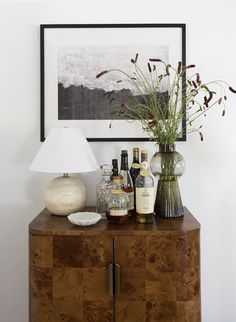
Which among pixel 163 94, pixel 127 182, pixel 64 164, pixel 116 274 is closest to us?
pixel 116 274

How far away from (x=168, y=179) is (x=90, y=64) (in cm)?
77

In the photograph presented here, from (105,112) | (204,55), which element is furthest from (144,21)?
(105,112)

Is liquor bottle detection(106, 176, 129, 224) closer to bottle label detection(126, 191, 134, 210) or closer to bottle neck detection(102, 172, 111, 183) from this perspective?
bottle label detection(126, 191, 134, 210)

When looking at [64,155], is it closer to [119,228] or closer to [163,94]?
[119,228]

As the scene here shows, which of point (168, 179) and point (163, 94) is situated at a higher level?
point (163, 94)

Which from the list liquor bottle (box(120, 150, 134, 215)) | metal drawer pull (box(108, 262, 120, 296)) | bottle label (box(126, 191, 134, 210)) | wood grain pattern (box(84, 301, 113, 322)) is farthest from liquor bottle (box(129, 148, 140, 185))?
wood grain pattern (box(84, 301, 113, 322))

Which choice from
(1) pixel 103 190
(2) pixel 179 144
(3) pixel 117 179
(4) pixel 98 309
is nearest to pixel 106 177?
(1) pixel 103 190

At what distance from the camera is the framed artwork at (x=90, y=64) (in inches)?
74.7

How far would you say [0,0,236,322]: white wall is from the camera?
1907mm

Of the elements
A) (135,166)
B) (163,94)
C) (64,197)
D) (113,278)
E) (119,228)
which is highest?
(163,94)

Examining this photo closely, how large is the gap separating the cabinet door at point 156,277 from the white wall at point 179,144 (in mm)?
511

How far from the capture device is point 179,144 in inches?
75.4

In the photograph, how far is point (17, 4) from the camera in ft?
6.31

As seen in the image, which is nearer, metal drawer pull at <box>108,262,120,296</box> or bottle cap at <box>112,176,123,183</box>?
metal drawer pull at <box>108,262,120,296</box>
